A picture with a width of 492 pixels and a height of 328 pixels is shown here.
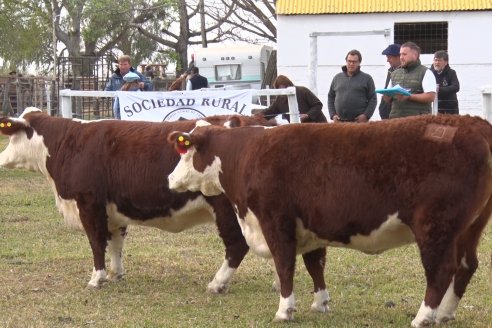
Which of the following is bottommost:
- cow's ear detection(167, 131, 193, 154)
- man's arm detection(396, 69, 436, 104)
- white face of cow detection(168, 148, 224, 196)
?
white face of cow detection(168, 148, 224, 196)

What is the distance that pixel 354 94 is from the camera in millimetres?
11398

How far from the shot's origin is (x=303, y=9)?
32.4 metres

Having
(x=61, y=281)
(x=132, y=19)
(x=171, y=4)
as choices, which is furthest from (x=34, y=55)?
(x=61, y=281)

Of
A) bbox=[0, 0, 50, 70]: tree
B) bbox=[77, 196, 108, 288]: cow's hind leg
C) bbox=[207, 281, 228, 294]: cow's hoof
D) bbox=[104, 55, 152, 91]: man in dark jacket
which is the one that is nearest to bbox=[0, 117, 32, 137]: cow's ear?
bbox=[77, 196, 108, 288]: cow's hind leg

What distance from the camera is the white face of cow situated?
7512 mm

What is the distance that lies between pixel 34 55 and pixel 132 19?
1376 centimetres

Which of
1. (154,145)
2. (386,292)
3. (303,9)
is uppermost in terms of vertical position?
(303,9)

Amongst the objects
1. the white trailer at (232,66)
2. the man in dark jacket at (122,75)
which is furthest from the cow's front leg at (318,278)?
the white trailer at (232,66)

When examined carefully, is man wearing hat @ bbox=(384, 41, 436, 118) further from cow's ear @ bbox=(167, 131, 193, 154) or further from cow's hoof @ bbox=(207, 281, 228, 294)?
cow's ear @ bbox=(167, 131, 193, 154)

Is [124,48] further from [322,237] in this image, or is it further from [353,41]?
[322,237]

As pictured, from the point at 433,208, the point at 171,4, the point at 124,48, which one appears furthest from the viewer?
the point at 124,48

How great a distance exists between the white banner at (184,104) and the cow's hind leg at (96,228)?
449 centimetres

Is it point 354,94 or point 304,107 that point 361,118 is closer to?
point 354,94

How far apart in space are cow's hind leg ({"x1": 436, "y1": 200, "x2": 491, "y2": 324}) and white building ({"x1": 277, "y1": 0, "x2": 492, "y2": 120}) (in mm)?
24949
